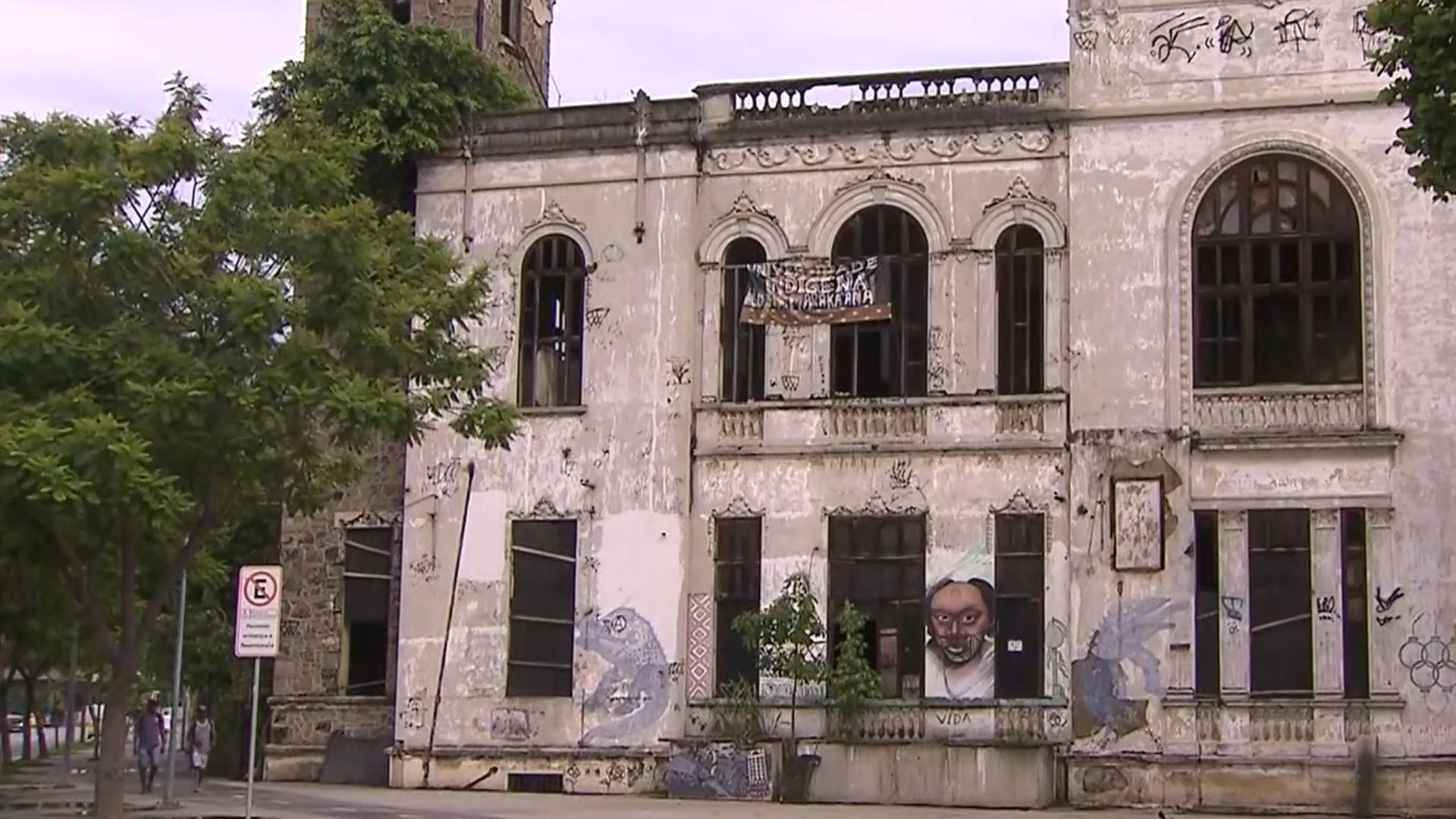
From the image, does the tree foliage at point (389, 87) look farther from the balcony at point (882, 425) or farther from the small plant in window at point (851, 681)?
the small plant in window at point (851, 681)

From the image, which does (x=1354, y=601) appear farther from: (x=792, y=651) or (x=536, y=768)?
(x=536, y=768)

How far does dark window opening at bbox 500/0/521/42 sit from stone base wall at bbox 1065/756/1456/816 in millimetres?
17320

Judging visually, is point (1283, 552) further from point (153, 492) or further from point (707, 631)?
point (153, 492)

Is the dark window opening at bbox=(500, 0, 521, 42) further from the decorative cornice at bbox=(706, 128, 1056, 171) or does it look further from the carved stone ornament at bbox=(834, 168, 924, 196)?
the carved stone ornament at bbox=(834, 168, 924, 196)

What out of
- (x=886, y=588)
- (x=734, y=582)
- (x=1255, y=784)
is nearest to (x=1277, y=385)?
(x=1255, y=784)

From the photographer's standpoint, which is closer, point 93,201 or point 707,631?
point 93,201

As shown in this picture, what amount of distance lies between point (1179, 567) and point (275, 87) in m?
16.6

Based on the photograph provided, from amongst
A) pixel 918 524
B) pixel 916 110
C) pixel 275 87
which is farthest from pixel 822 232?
pixel 275 87

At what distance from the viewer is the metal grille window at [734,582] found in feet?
97.8

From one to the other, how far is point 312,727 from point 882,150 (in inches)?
505

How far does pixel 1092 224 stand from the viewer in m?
29.3

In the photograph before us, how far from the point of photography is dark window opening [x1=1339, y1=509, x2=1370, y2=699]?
2723cm

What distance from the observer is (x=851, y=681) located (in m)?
28.4

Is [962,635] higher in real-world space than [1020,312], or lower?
lower
